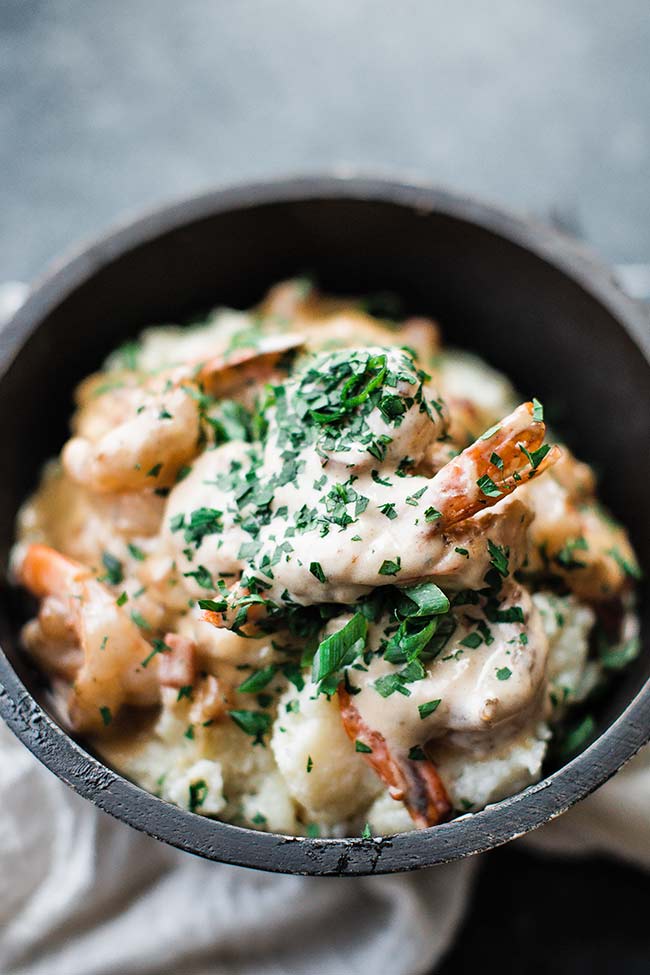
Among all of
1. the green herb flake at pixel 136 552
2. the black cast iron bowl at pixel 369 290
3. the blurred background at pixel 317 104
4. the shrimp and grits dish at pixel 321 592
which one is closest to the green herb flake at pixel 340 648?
the shrimp and grits dish at pixel 321 592

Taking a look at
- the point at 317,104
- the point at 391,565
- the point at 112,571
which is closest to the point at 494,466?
the point at 391,565

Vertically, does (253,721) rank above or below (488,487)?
below

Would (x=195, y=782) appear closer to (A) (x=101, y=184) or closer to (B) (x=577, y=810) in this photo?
(B) (x=577, y=810)

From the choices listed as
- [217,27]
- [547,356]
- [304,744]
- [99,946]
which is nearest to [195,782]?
[304,744]

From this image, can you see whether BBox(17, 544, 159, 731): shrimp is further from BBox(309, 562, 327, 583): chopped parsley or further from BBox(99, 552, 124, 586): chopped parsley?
BBox(309, 562, 327, 583): chopped parsley

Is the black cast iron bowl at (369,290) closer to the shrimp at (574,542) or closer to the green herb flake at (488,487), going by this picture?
the shrimp at (574,542)

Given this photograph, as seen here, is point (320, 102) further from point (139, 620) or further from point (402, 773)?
point (402, 773)

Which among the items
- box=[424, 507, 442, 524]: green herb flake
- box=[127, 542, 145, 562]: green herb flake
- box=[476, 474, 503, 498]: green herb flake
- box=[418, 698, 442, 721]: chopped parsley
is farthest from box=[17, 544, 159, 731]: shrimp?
box=[476, 474, 503, 498]: green herb flake
